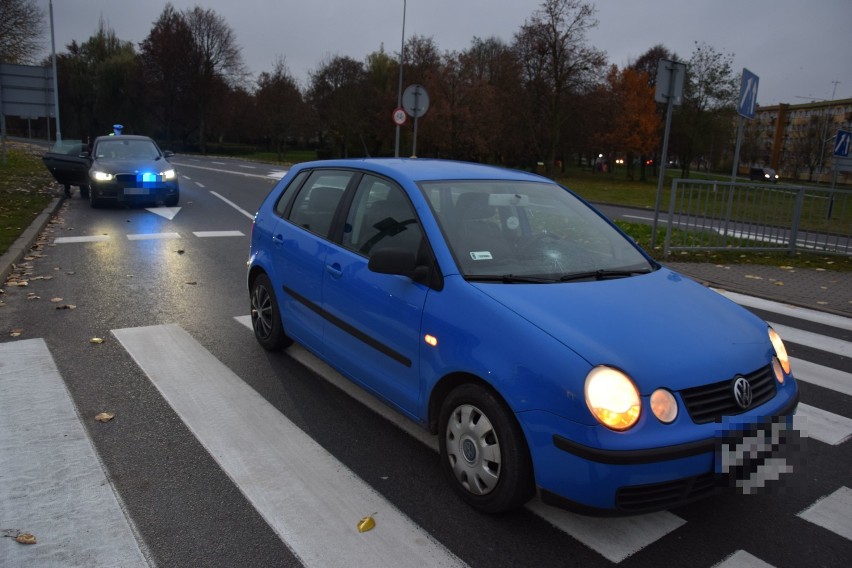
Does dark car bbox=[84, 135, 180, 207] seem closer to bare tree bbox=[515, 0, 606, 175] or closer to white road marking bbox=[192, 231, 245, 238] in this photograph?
white road marking bbox=[192, 231, 245, 238]

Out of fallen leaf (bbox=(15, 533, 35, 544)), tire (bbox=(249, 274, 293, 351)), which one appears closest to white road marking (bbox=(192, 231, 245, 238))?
tire (bbox=(249, 274, 293, 351))

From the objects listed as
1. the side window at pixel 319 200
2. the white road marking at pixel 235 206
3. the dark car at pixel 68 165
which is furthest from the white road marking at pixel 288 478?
the dark car at pixel 68 165

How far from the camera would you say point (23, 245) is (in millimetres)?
9609

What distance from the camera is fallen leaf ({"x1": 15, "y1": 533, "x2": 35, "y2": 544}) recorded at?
115 inches

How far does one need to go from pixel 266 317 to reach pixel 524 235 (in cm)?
258

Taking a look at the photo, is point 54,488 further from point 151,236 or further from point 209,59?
point 209,59

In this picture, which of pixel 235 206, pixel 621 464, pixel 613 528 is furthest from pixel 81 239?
pixel 621 464

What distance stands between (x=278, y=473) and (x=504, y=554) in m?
1.33

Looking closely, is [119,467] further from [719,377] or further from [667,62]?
[667,62]

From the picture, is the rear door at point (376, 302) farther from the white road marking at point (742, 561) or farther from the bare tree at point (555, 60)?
the bare tree at point (555, 60)

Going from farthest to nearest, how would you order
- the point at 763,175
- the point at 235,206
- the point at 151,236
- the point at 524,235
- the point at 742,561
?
the point at 763,175 < the point at 235,206 < the point at 151,236 < the point at 524,235 < the point at 742,561

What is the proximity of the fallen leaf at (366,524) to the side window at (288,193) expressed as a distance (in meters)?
2.90

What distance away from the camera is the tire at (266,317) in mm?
5402

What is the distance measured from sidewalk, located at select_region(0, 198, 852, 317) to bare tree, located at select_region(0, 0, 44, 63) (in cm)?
2083
